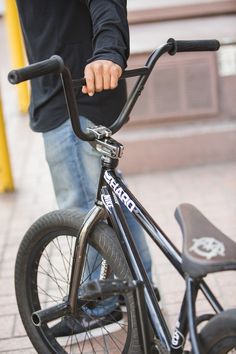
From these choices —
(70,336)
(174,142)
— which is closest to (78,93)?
(70,336)

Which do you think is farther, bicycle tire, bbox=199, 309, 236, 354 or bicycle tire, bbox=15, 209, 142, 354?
bicycle tire, bbox=15, 209, 142, 354

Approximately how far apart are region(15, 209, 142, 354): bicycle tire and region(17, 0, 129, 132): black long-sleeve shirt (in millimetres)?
443

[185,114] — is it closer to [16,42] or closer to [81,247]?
[16,42]

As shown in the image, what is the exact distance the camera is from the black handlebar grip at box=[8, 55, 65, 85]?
2035 mm

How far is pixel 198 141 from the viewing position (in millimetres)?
5152

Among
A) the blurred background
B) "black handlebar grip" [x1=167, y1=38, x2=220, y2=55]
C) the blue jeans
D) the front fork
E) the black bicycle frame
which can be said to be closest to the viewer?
the black bicycle frame

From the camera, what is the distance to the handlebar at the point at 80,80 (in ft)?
6.74

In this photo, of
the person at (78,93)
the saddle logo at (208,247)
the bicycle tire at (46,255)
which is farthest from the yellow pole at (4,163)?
the saddle logo at (208,247)

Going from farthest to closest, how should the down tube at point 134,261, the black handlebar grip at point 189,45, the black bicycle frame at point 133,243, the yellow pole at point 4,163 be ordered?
the yellow pole at point 4,163 < the black handlebar grip at point 189,45 < the down tube at point 134,261 < the black bicycle frame at point 133,243

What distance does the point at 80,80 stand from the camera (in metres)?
2.21

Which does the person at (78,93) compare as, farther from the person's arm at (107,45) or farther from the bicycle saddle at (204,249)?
the bicycle saddle at (204,249)

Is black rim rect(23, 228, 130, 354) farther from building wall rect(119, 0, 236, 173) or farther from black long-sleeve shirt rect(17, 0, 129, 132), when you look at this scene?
building wall rect(119, 0, 236, 173)

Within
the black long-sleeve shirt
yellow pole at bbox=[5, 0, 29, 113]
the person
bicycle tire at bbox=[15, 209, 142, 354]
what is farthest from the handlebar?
yellow pole at bbox=[5, 0, 29, 113]

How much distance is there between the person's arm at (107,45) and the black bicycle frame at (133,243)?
341mm
